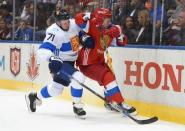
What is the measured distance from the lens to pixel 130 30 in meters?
6.61

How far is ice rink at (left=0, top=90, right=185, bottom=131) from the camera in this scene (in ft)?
16.3

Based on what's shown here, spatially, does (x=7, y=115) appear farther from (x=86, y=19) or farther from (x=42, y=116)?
(x=86, y=19)

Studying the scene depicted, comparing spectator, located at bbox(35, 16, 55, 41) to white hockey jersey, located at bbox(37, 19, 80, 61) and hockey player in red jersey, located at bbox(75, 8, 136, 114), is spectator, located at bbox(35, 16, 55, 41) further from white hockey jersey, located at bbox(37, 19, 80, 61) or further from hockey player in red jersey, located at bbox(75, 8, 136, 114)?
white hockey jersey, located at bbox(37, 19, 80, 61)

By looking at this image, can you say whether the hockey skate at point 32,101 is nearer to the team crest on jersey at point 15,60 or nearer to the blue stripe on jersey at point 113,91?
the blue stripe on jersey at point 113,91

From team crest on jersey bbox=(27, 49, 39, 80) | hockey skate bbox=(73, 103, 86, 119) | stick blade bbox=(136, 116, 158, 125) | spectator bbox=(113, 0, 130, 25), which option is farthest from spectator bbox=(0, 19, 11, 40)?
stick blade bbox=(136, 116, 158, 125)

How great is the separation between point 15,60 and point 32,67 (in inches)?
17.1

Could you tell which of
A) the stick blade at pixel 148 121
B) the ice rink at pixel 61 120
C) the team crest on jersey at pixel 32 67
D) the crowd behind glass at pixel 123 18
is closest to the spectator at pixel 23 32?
the crowd behind glass at pixel 123 18

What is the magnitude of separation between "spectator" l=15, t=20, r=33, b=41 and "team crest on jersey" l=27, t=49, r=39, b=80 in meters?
0.66

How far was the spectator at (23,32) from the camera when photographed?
8578mm

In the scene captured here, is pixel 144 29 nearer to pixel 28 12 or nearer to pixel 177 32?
pixel 177 32

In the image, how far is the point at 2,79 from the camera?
8523 mm

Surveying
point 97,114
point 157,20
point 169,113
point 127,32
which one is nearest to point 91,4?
point 127,32

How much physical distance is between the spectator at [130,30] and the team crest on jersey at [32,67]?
1.71m

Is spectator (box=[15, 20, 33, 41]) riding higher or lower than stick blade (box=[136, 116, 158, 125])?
higher
